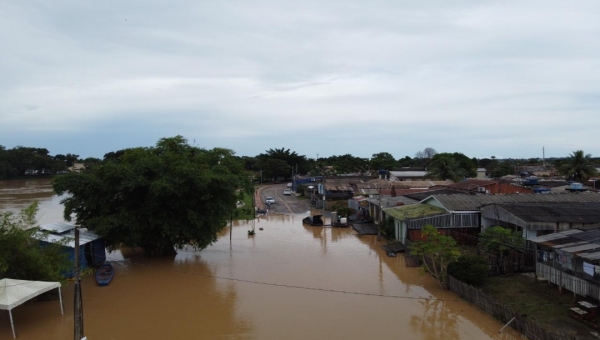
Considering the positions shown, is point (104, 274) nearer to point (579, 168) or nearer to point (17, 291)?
point (17, 291)

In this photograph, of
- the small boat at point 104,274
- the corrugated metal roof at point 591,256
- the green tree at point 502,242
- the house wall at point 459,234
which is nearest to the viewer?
the corrugated metal roof at point 591,256

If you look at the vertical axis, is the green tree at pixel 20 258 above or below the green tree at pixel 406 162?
below

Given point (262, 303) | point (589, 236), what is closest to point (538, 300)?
point (589, 236)

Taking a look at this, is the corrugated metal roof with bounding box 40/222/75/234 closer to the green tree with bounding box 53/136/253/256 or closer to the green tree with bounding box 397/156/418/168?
the green tree with bounding box 53/136/253/256

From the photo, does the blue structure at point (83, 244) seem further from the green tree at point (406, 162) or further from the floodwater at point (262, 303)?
the green tree at point (406, 162)

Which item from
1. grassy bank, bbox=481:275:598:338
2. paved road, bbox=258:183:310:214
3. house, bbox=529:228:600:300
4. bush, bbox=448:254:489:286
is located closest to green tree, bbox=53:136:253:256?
bush, bbox=448:254:489:286

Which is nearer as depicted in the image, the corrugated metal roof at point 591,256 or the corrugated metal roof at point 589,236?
the corrugated metal roof at point 591,256

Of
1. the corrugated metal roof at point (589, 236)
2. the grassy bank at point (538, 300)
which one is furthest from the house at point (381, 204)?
the corrugated metal roof at point (589, 236)
